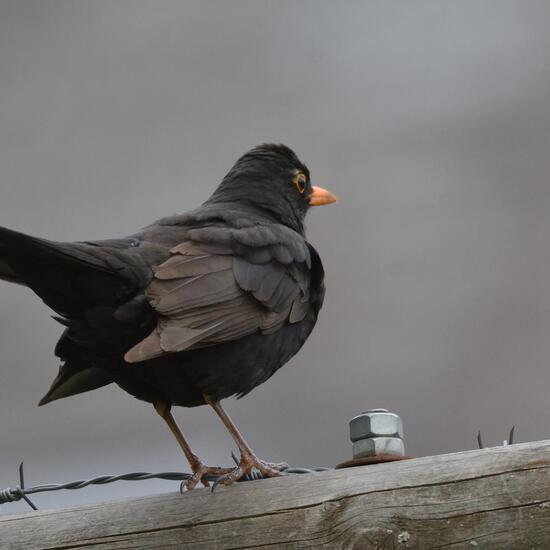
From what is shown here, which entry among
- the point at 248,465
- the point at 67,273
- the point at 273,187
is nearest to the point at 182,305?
the point at 67,273

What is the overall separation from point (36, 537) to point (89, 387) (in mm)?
1233

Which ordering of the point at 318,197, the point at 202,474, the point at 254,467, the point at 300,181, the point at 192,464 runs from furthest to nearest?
1. the point at 318,197
2. the point at 300,181
3. the point at 192,464
4. the point at 202,474
5. the point at 254,467

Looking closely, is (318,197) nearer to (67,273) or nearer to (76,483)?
(67,273)

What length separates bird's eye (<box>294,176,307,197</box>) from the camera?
514 centimetres

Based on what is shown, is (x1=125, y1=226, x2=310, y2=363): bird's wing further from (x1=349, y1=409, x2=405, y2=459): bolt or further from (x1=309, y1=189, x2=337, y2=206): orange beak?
(x1=309, y1=189, x2=337, y2=206): orange beak

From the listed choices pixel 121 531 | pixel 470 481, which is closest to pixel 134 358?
pixel 121 531

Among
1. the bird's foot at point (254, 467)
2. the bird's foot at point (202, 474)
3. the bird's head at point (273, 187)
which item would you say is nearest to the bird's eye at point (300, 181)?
the bird's head at point (273, 187)

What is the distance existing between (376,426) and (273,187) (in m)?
2.09

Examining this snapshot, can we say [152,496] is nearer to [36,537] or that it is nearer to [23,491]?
[36,537]

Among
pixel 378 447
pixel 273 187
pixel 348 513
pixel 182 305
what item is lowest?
pixel 348 513

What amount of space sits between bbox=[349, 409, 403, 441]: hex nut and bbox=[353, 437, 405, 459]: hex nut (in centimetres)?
2

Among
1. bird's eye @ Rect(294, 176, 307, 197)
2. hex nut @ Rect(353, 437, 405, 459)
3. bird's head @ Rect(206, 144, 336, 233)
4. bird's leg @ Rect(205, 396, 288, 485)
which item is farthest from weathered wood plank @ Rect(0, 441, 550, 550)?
bird's eye @ Rect(294, 176, 307, 197)

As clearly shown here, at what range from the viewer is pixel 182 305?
358 cm

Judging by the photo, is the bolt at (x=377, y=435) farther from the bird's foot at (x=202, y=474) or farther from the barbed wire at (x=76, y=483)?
the bird's foot at (x=202, y=474)
